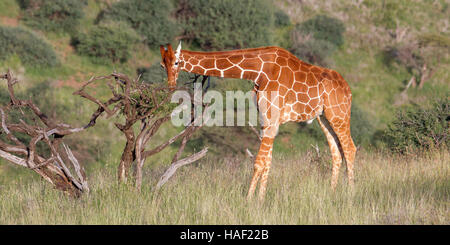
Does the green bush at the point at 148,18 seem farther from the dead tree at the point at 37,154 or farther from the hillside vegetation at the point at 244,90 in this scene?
the dead tree at the point at 37,154

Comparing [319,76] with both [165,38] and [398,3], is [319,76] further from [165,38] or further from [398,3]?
[398,3]

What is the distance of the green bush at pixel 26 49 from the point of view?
2116cm

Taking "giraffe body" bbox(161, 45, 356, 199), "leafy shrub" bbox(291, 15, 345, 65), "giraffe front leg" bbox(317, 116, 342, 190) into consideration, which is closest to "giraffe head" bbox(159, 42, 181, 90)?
"giraffe body" bbox(161, 45, 356, 199)

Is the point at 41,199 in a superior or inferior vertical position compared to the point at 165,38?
→ inferior

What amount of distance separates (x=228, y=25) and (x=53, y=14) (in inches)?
372

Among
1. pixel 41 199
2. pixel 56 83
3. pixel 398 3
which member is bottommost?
pixel 41 199

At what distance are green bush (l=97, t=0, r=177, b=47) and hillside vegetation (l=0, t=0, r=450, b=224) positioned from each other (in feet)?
0.23

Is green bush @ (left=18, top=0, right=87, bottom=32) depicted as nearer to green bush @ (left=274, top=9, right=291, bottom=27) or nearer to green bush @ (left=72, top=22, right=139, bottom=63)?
green bush @ (left=72, top=22, right=139, bottom=63)

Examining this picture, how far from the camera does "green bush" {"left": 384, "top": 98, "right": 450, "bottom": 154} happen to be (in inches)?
464

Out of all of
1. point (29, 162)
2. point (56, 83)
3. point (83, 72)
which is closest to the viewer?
point (29, 162)

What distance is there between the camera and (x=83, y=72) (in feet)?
72.7

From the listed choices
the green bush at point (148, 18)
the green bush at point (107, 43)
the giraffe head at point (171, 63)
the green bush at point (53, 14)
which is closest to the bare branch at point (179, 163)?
the giraffe head at point (171, 63)

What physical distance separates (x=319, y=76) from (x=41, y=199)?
4.59 metres
